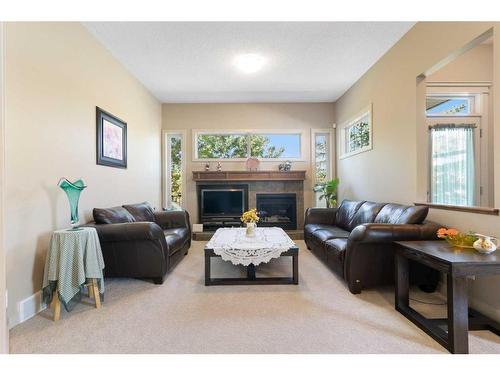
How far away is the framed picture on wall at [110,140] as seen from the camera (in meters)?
3.29

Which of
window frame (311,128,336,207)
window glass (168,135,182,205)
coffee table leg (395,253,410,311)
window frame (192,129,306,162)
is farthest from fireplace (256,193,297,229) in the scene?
coffee table leg (395,253,410,311)

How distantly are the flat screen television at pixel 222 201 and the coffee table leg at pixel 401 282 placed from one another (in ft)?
12.5

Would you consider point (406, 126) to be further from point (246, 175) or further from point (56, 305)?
point (56, 305)

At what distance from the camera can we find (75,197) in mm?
2361

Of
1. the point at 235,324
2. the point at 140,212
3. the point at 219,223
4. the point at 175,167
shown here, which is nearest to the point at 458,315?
the point at 235,324

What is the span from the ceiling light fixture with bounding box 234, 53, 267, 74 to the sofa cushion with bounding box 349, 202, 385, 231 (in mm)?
2590

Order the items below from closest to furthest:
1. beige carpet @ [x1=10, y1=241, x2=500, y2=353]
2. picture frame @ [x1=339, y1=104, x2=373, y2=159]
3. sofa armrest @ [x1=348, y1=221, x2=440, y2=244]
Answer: beige carpet @ [x1=10, y1=241, x2=500, y2=353] → sofa armrest @ [x1=348, y1=221, x2=440, y2=244] → picture frame @ [x1=339, y1=104, x2=373, y2=159]

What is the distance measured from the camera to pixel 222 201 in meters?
5.74

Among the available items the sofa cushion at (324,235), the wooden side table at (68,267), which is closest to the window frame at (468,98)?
the sofa cushion at (324,235)

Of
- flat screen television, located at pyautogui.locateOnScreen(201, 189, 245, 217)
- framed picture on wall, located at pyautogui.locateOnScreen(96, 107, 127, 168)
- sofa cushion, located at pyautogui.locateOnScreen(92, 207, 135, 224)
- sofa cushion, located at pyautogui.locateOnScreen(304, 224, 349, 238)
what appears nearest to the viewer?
sofa cushion, located at pyautogui.locateOnScreen(92, 207, 135, 224)

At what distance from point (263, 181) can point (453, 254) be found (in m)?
4.16

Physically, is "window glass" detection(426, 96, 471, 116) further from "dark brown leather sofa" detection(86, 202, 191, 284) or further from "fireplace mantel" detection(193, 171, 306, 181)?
"dark brown leather sofa" detection(86, 202, 191, 284)

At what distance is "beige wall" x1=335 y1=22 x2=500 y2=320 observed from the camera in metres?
2.11
